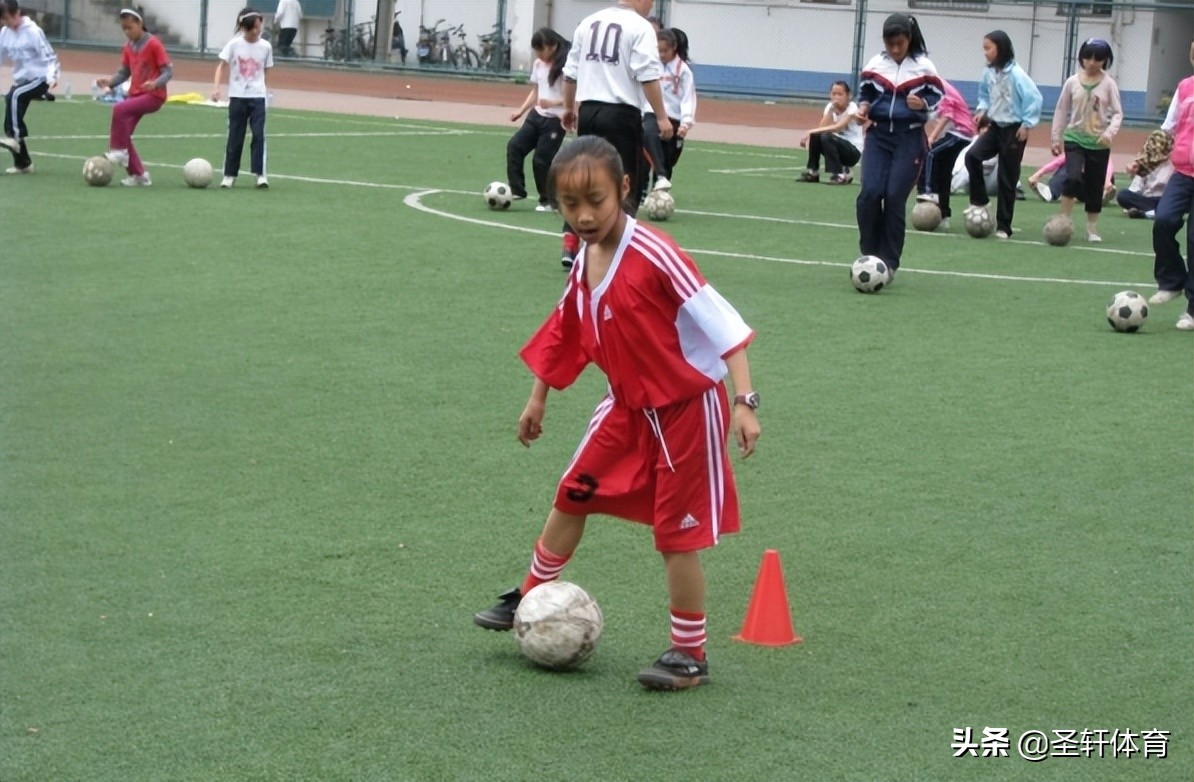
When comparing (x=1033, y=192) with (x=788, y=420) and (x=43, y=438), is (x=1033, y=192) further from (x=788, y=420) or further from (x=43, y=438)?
(x=43, y=438)

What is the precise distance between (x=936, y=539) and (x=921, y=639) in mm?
1126

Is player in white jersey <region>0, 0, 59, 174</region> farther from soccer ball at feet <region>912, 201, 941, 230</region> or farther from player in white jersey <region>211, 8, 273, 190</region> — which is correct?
soccer ball at feet <region>912, 201, 941, 230</region>

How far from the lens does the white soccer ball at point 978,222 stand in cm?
1656

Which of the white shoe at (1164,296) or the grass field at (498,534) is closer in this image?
the grass field at (498,534)

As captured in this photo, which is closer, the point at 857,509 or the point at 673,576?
the point at 673,576

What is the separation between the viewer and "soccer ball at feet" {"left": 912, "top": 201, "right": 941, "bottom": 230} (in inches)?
675

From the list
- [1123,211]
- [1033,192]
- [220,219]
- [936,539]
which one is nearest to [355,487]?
[936,539]

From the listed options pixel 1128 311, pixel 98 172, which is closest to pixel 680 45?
pixel 98 172

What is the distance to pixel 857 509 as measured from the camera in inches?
271

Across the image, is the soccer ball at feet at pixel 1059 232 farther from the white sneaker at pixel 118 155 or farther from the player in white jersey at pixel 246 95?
the white sneaker at pixel 118 155

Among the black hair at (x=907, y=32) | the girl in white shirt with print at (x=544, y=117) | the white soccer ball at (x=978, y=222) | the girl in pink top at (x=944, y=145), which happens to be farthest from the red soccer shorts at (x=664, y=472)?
the girl in pink top at (x=944, y=145)

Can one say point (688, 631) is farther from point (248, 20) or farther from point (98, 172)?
point (248, 20)

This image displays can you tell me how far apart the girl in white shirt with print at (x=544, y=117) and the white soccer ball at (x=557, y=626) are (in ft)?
38.4

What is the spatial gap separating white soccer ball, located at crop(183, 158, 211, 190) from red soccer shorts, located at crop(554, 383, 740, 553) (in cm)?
1338
